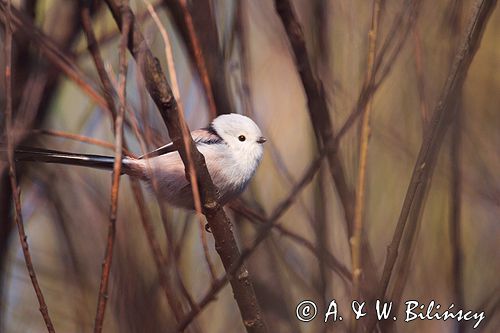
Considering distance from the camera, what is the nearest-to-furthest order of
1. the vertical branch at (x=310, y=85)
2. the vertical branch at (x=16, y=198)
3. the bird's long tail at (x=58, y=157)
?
the vertical branch at (x=16, y=198) < the vertical branch at (x=310, y=85) < the bird's long tail at (x=58, y=157)

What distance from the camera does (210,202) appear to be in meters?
1.81

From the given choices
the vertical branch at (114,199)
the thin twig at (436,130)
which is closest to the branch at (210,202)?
the vertical branch at (114,199)

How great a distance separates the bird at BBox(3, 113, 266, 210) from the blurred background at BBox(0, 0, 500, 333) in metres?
0.06

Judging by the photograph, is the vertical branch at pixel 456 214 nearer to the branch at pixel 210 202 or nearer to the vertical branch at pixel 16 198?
the branch at pixel 210 202

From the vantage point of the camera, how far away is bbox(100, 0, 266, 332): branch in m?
1.49

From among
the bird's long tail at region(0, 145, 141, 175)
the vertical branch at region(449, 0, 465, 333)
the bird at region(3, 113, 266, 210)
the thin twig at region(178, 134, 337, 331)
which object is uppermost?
the bird at region(3, 113, 266, 210)

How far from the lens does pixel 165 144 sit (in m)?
2.36

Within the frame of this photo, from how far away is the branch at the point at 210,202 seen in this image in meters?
1.49

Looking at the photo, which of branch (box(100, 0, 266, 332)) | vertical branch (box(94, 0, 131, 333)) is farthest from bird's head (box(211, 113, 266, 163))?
vertical branch (box(94, 0, 131, 333))

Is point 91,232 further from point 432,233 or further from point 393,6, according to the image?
point 393,6

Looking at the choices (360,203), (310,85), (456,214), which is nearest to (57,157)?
(310,85)

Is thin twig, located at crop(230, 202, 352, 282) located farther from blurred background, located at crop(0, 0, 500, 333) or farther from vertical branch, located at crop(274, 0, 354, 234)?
vertical branch, located at crop(274, 0, 354, 234)

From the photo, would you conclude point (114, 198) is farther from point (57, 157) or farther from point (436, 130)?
point (57, 157)

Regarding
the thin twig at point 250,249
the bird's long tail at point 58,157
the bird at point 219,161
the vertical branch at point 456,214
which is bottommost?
the thin twig at point 250,249
